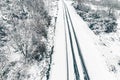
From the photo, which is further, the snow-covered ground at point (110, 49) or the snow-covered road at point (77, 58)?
the snow-covered ground at point (110, 49)

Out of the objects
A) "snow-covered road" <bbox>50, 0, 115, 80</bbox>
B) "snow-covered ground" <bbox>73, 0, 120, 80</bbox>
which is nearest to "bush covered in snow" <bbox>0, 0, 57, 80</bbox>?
"snow-covered road" <bbox>50, 0, 115, 80</bbox>

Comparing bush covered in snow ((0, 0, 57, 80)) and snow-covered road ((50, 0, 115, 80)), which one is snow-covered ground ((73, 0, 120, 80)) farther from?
bush covered in snow ((0, 0, 57, 80))

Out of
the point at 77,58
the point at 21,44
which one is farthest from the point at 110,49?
the point at 21,44

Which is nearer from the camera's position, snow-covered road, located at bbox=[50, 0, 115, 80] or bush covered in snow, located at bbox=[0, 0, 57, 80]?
snow-covered road, located at bbox=[50, 0, 115, 80]

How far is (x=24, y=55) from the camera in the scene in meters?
20.2

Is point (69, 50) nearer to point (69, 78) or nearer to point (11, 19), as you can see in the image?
point (69, 78)

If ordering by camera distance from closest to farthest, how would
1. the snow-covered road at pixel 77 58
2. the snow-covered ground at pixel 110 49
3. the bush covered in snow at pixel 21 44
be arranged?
1. the snow-covered road at pixel 77 58
2. the snow-covered ground at pixel 110 49
3. the bush covered in snow at pixel 21 44

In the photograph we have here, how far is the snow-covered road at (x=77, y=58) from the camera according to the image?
615 inches

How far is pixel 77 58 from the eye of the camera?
18625 millimetres

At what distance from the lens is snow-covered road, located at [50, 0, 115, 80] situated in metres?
15.6

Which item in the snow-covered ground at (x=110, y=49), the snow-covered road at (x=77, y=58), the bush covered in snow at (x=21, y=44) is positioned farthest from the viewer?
the bush covered in snow at (x=21, y=44)

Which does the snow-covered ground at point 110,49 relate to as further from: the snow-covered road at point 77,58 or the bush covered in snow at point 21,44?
the bush covered in snow at point 21,44

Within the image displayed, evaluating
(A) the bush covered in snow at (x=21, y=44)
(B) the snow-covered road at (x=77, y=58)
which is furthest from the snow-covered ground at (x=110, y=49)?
(A) the bush covered in snow at (x=21, y=44)

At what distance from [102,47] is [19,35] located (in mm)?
11464
